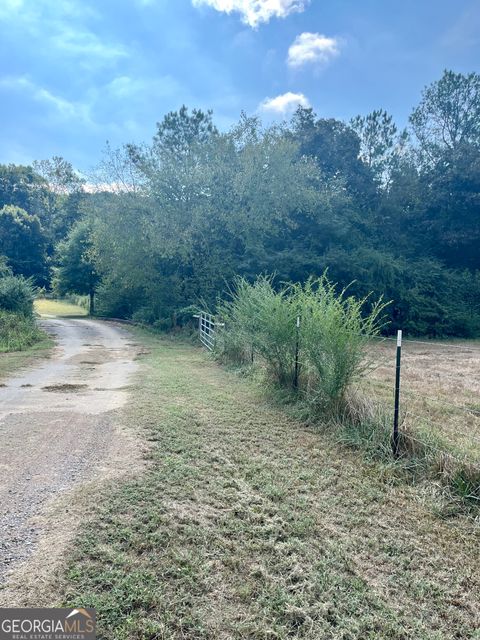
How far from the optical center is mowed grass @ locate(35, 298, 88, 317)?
27712 mm

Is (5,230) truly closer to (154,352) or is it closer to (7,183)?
(7,183)

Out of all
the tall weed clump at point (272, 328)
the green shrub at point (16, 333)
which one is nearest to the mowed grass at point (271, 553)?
the tall weed clump at point (272, 328)

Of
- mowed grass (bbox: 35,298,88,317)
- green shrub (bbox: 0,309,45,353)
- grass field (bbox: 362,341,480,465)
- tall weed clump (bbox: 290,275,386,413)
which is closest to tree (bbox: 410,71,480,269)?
grass field (bbox: 362,341,480,465)

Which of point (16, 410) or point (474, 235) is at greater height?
point (474, 235)

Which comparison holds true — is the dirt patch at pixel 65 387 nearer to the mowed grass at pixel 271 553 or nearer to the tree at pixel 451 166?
→ the mowed grass at pixel 271 553

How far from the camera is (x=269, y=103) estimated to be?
Result: 14586mm

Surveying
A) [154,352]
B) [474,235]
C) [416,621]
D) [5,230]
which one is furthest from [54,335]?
[5,230]

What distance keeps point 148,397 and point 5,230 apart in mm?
32570

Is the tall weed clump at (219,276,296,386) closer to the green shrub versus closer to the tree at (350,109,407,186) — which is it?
the green shrub

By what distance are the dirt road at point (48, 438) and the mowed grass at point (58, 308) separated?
21.5 meters

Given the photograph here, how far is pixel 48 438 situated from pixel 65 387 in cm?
256

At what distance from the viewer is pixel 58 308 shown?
1200 inches

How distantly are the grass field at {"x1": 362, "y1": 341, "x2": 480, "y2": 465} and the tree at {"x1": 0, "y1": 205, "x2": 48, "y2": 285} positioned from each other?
31901 mm
